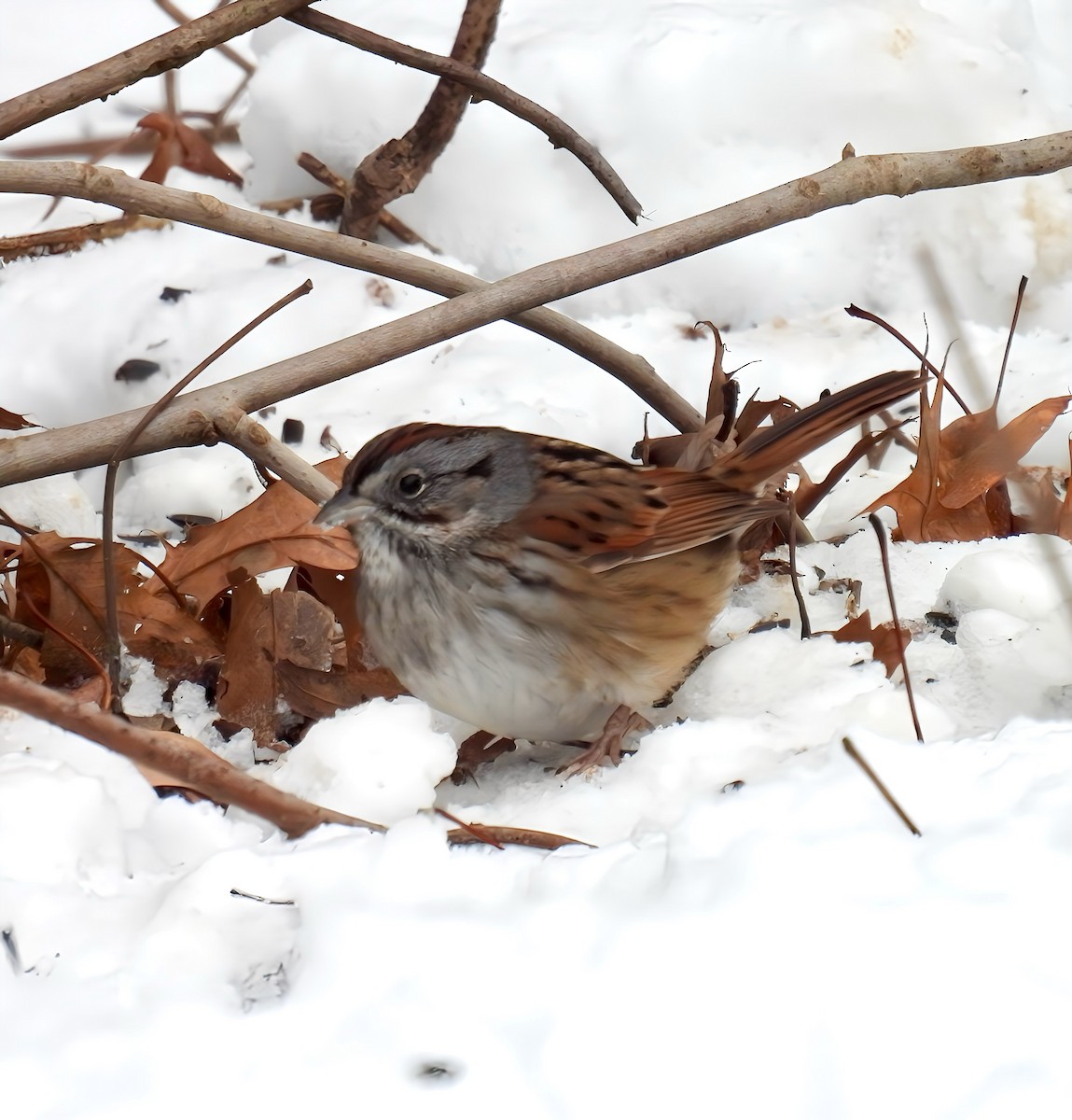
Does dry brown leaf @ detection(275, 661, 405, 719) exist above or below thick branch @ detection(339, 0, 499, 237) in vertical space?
below

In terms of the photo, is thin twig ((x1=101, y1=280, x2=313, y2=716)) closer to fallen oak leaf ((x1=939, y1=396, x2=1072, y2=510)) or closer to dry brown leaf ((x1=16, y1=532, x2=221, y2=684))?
dry brown leaf ((x1=16, y1=532, x2=221, y2=684))

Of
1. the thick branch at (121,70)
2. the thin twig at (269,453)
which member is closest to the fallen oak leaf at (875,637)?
the thin twig at (269,453)

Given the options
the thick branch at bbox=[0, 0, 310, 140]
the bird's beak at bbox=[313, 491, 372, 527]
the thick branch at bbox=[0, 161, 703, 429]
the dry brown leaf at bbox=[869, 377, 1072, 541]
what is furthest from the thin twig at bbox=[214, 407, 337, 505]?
the dry brown leaf at bbox=[869, 377, 1072, 541]

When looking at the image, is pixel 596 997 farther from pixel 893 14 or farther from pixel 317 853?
pixel 893 14

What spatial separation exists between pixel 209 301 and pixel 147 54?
126 centimetres

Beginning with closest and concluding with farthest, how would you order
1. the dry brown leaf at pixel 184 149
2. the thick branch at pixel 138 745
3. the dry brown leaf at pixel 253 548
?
the thick branch at pixel 138 745, the dry brown leaf at pixel 253 548, the dry brown leaf at pixel 184 149

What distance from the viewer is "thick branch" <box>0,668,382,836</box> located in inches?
66.0

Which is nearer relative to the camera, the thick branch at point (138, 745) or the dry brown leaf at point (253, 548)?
the thick branch at point (138, 745)

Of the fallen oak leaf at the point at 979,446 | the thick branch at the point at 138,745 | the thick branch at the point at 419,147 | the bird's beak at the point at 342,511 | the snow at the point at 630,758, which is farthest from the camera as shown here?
the thick branch at the point at 419,147

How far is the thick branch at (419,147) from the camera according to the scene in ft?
12.4

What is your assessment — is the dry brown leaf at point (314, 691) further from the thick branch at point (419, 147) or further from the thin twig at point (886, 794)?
the thick branch at point (419, 147)

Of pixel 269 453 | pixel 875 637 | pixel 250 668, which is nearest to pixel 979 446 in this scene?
pixel 875 637

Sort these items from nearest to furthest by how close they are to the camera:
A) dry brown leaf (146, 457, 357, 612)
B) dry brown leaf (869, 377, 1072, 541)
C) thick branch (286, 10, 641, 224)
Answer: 1. dry brown leaf (146, 457, 357, 612)
2. dry brown leaf (869, 377, 1072, 541)
3. thick branch (286, 10, 641, 224)

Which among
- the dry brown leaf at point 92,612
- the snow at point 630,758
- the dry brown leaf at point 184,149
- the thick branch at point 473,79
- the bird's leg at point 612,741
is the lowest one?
the bird's leg at point 612,741
